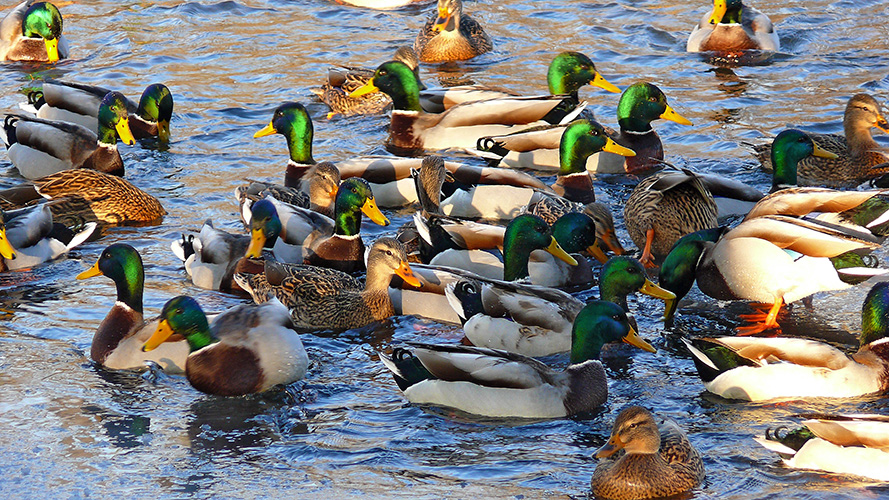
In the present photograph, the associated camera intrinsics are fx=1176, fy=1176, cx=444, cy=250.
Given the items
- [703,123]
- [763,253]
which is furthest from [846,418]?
[703,123]

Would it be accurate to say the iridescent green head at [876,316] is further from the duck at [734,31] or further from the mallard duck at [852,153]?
the duck at [734,31]

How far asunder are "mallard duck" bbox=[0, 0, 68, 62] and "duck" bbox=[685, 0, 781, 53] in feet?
26.8

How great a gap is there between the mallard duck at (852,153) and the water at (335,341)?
18.9 inches

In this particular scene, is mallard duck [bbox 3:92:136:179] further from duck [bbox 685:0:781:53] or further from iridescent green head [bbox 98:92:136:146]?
duck [bbox 685:0:781:53]

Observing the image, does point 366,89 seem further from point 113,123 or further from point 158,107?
point 113,123

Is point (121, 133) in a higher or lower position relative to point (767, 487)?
higher

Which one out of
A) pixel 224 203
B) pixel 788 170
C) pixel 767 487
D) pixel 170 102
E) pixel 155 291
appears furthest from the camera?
pixel 170 102

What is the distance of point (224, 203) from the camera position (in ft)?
34.9

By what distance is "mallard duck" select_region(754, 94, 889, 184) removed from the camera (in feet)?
35.1

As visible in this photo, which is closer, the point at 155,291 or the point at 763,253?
the point at 763,253

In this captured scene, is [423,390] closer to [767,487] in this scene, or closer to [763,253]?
[767,487]

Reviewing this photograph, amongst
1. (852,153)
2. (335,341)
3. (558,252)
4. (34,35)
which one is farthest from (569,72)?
(34,35)

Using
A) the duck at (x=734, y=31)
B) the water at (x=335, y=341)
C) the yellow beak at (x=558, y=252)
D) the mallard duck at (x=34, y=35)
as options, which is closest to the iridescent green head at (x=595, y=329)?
the water at (x=335, y=341)

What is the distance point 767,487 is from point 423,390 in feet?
6.65
